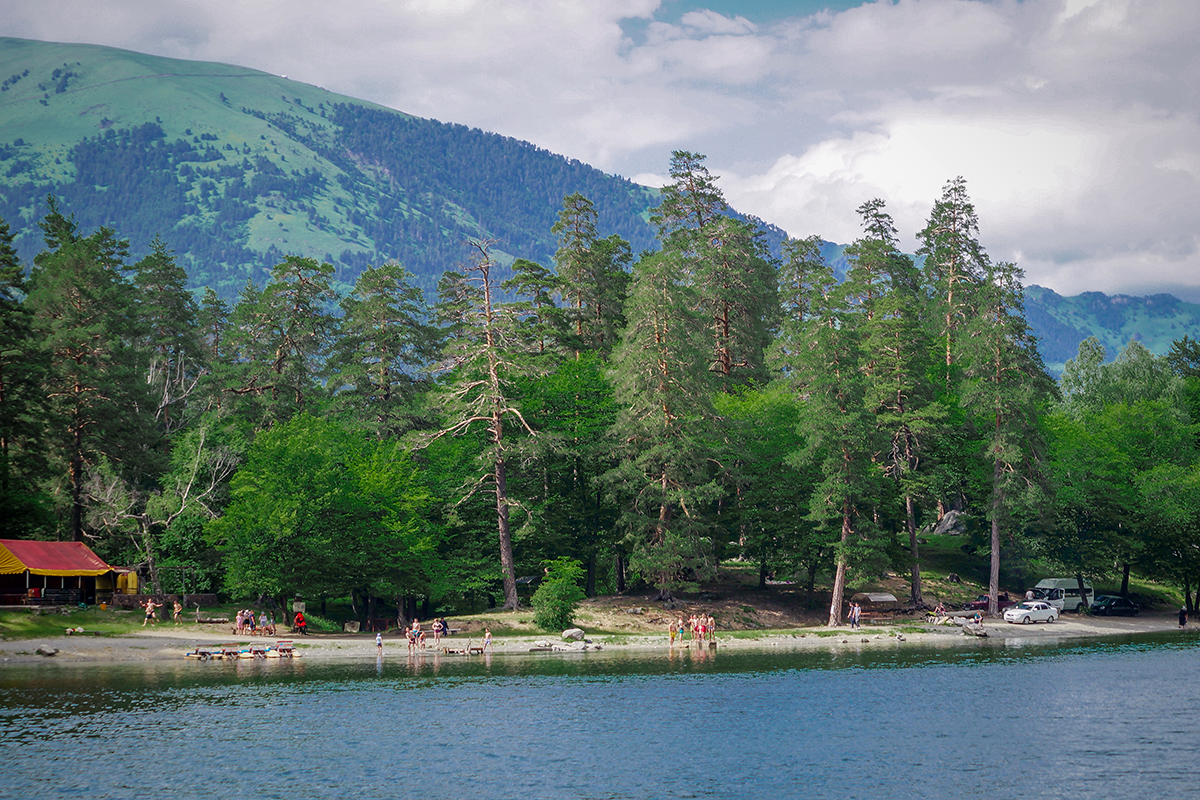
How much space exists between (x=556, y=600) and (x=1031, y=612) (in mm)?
32240

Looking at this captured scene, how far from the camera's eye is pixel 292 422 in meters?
65.4

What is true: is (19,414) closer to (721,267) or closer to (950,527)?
(721,267)

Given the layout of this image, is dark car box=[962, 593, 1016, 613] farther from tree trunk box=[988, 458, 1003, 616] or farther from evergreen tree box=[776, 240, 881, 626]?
evergreen tree box=[776, 240, 881, 626]

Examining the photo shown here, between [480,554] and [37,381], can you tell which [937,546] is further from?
[37,381]

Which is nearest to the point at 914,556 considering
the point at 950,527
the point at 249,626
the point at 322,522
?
the point at 950,527

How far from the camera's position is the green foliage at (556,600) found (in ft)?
188

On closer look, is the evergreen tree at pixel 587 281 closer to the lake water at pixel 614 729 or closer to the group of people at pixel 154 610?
the group of people at pixel 154 610

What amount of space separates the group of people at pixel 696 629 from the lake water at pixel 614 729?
10171 millimetres

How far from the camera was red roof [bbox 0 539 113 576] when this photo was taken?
56.1 m

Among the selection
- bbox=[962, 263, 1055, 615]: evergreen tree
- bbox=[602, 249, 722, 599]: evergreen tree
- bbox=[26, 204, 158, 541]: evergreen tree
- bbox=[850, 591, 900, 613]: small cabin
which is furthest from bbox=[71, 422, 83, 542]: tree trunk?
bbox=[962, 263, 1055, 615]: evergreen tree

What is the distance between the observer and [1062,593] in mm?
70125

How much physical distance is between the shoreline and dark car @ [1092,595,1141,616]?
394 centimetres

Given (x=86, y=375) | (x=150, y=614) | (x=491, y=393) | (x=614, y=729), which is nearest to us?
(x=614, y=729)

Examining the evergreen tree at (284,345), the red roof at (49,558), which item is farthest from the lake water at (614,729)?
the evergreen tree at (284,345)
